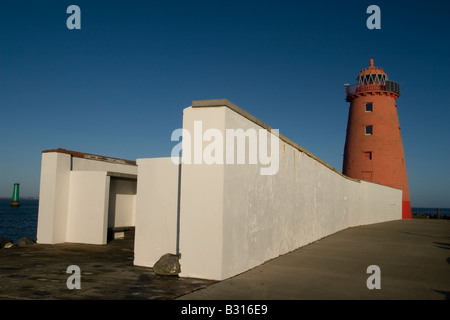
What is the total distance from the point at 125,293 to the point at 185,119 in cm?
320

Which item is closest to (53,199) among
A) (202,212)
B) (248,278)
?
(202,212)

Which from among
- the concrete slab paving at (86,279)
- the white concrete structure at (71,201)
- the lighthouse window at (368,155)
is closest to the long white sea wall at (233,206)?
the concrete slab paving at (86,279)

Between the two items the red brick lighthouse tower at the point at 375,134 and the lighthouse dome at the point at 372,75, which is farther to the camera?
the lighthouse dome at the point at 372,75

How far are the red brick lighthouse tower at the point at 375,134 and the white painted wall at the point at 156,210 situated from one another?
25.7 metres

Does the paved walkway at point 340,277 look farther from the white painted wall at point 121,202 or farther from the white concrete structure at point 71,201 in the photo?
the white painted wall at point 121,202

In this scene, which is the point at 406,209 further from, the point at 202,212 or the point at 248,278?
the point at 202,212

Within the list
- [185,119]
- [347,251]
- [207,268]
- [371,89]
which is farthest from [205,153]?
[371,89]

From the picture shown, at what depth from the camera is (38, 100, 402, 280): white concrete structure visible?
6.70m

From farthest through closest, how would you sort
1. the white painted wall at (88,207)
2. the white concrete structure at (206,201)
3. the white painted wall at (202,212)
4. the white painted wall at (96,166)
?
1. the white painted wall at (96,166)
2. the white painted wall at (88,207)
3. the white concrete structure at (206,201)
4. the white painted wall at (202,212)

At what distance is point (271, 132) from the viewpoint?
8.86 meters

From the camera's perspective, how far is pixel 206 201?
6723 millimetres

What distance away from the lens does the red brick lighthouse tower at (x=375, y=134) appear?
99.2ft

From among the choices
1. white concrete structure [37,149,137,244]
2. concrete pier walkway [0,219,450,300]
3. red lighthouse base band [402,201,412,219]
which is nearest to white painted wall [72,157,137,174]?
white concrete structure [37,149,137,244]
